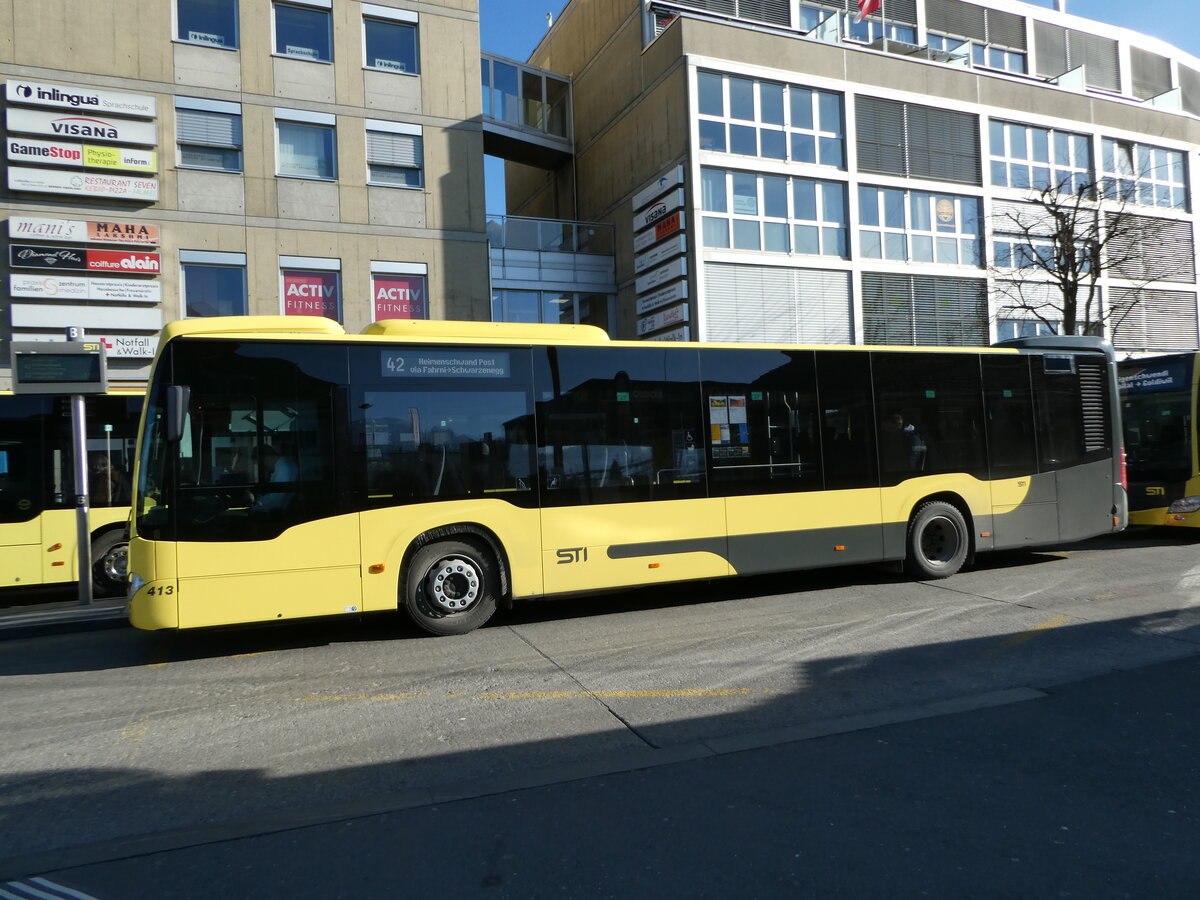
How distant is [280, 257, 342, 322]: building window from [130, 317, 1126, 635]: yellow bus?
12.7 metres

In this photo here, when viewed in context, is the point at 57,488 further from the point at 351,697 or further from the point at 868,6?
the point at 868,6

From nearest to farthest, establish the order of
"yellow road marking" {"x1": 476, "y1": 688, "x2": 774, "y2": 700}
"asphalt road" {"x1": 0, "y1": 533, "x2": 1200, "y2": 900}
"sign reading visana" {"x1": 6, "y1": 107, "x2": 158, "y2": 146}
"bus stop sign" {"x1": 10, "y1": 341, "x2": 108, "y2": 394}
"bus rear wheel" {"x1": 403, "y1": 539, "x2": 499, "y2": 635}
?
"asphalt road" {"x1": 0, "y1": 533, "x2": 1200, "y2": 900} → "yellow road marking" {"x1": 476, "y1": 688, "x2": 774, "y2": 700} → "bus rear wheel" {"x1": 403, "y1": 539, "x2": 499, "y2": 635} → "bus stop sign" {"x1": 10, "y1": 341, "x2": 108, "y2": 394} → "sign reading visana" {"x1": 6, "y1": 107, "x2": 158, "y2": 146}

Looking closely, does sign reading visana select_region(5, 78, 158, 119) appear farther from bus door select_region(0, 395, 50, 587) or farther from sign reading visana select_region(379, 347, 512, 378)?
sign reading visana select_region(379, 347, 512, 378)

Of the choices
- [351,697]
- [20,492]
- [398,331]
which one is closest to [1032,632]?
[351,697]

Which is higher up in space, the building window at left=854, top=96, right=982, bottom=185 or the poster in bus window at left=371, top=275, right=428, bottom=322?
the building window at left=854, top=96, right=982, bottom=185

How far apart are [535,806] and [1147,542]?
12804mm

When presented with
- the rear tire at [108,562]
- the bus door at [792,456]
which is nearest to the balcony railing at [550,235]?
the rear tire at [108,562]

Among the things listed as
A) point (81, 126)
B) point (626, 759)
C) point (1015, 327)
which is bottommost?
point (626, 759)

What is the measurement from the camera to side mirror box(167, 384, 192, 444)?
6828 millimetres

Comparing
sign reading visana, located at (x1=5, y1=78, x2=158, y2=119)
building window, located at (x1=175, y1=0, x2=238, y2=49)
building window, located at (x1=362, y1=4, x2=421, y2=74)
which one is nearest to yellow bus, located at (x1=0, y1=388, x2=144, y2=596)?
sign reading visana, located at (x1=5, y1=78, x2=158, y2=119)

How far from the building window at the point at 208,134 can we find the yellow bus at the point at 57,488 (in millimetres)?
10023

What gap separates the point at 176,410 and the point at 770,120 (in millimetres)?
19661

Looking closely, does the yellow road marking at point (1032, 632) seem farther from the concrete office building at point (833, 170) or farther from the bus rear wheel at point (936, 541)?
the concrete office building at point (833, 170)

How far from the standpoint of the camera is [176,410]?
6.82 metres
